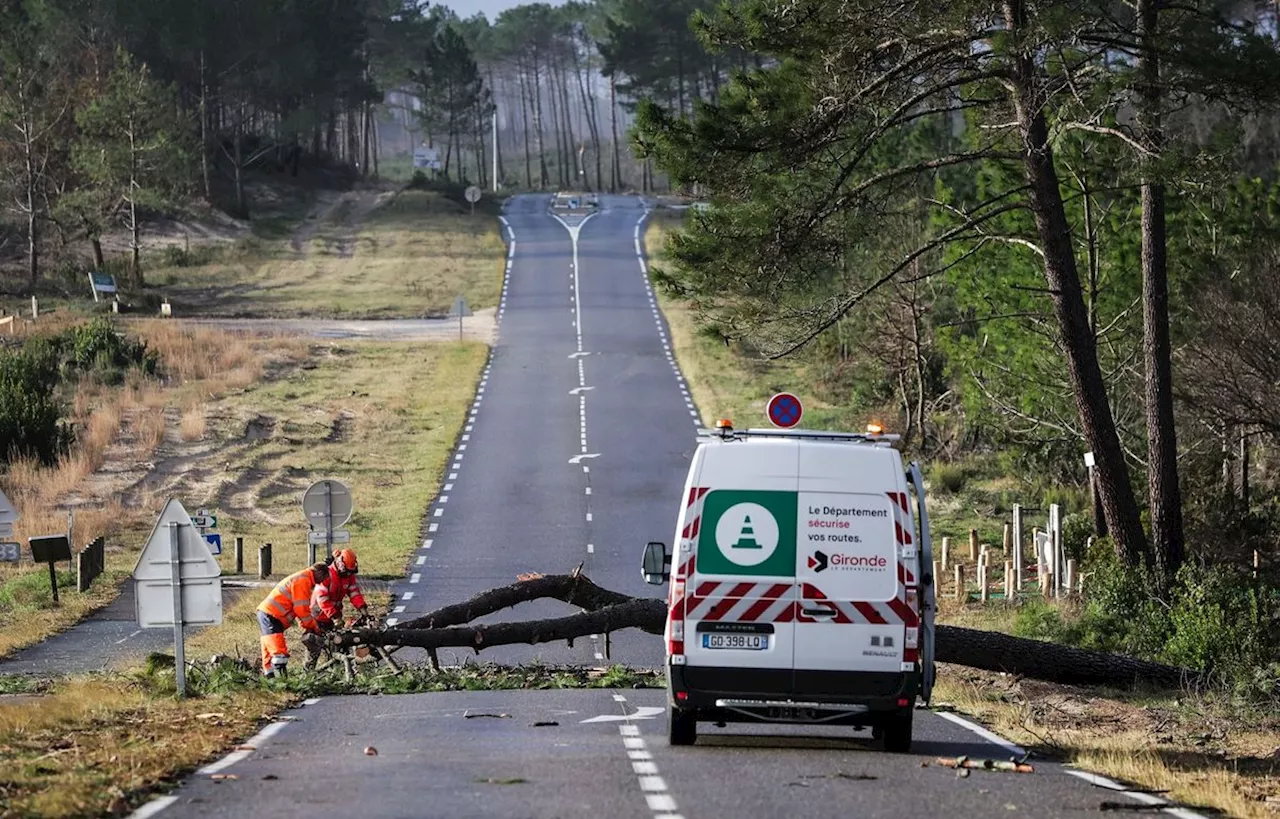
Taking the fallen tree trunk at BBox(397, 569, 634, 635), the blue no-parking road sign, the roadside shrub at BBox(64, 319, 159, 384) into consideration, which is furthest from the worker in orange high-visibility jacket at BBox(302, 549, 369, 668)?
the roadside shrub at BBox(64, 319, 159, 384)

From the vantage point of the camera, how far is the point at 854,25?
851 inches

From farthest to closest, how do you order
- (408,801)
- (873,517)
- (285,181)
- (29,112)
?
1. (285,181)
2. (29,112)
3. (873,517)
4. (408,801)

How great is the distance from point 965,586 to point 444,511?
1448 cm

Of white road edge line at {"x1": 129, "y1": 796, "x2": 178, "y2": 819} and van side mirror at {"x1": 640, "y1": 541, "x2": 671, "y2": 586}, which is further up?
van side mirror at {"x1": 640, "y1": 541, "x2": 671, "y2": 586}

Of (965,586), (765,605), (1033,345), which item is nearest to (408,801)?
(765,605)

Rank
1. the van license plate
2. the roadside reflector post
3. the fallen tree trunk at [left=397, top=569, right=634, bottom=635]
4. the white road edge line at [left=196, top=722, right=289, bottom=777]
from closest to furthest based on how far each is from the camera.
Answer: the white road edge line at [left=196, top=722, right=289, bottom=777] < the van license plate < the fallen tree trunk at [left=397, top=569, right=634, bottom=635] < the roadside reflector post

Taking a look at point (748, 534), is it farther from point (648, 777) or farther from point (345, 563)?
point (345, 563)

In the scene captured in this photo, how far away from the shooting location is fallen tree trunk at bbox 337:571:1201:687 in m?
19.0

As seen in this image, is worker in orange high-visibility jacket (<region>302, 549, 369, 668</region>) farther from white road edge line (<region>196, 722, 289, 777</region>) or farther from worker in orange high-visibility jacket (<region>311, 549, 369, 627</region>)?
white road edge line (<region>196, 722, 289, 777</region>)

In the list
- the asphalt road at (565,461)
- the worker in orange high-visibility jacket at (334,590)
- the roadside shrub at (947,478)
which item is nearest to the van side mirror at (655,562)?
the worker in orange high-visibility jacket at (334,590)

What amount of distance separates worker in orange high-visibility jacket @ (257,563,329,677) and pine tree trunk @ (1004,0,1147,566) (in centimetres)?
1000

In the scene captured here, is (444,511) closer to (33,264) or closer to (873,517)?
(873,517)

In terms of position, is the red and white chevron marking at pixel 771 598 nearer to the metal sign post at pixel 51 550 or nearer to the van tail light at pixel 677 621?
the van tail light at pixel 677 621

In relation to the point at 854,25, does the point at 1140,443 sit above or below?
below
